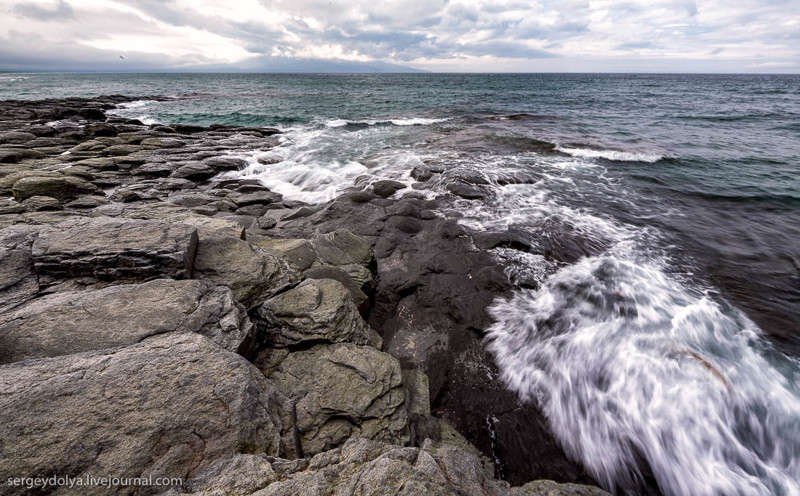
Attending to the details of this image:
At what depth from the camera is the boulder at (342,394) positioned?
3615 mm

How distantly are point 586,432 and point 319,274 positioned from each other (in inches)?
Result: 197

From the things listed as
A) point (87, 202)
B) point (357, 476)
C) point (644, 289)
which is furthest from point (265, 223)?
point (644, 289)

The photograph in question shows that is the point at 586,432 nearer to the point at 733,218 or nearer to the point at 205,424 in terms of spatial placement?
the point at 205,424

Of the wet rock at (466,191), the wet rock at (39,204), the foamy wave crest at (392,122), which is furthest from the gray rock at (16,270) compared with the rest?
the foamy wave crest at (392,122)

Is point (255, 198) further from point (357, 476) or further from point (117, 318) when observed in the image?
point (357, 476)

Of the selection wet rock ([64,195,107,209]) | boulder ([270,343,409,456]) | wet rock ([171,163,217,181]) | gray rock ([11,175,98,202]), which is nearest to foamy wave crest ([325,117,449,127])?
wet rock ([171,163,217,181])

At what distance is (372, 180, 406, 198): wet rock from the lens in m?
12.0

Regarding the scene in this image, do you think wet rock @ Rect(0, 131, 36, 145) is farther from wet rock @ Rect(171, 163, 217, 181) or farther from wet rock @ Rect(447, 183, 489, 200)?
wet rock @ Rect(447, 183, 489, 200)

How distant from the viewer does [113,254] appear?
4.49 meters

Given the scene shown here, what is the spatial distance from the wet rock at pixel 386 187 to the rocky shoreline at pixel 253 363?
3192 millimetres

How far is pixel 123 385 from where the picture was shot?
9.14 ft

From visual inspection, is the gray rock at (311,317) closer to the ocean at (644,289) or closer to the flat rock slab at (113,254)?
the flat rock slab at (113,254)

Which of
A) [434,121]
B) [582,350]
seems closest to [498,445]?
[582,350]

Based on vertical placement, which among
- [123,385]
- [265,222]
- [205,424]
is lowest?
[265,222]
